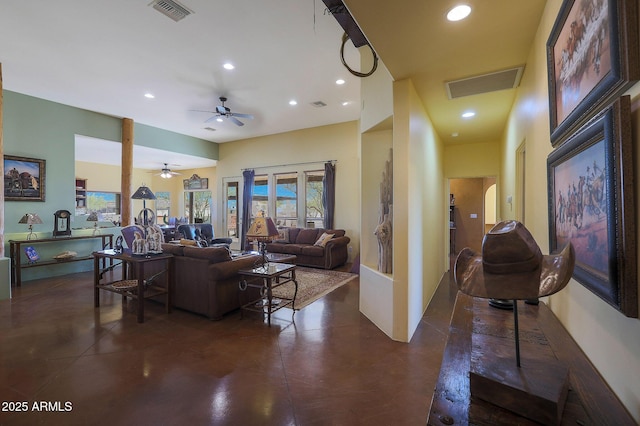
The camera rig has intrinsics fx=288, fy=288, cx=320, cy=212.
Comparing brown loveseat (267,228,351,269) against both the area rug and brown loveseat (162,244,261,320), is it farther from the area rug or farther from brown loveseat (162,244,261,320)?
brown loveseat (162,244,261,320)

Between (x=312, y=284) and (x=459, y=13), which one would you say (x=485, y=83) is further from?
(x=312, y=284)

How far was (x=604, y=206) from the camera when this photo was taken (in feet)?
3.01

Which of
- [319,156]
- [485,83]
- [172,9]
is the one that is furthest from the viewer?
[319,156]

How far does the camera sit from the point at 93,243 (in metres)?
6.47

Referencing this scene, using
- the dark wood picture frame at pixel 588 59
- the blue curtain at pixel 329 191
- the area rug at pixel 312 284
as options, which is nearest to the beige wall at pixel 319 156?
the blue curtain at pixel 329 191

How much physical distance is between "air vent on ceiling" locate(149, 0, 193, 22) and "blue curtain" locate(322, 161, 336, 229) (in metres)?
4.68

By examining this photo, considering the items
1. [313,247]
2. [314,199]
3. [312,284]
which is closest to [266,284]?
[312,284]

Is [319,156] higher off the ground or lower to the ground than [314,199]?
higher

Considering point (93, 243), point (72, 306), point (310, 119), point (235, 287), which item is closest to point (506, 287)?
point (235, 287)

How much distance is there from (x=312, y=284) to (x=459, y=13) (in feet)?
14.3

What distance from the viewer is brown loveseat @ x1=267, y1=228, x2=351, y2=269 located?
21.5ft

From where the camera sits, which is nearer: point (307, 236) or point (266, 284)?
point (266, 284)

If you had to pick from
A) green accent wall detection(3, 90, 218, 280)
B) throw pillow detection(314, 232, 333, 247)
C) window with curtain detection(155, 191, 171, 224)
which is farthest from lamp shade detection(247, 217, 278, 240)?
window with curtain detection(155, 191, 171, 224)

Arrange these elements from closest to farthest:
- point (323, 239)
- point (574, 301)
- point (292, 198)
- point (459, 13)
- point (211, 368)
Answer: point (574, 301)
point (459, 13)
point (211, 368)
point (323, 239)
point (292, 198)
